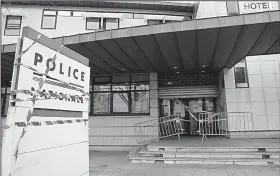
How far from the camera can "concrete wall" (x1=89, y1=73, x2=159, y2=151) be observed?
9914mm

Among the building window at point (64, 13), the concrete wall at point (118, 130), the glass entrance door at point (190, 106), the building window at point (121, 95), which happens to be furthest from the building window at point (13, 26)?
the glass entrance door at point (190, 106)

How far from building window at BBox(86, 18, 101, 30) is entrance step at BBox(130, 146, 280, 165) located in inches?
317

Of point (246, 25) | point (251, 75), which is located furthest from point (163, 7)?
point (246, 25)

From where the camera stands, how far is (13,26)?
12.4 metres

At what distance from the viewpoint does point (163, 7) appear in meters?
12.8

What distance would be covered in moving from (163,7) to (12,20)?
9.11 m

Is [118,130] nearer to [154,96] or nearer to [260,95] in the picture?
[154,96]

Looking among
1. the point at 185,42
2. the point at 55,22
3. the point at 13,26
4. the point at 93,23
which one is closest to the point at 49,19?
the point at 55,22

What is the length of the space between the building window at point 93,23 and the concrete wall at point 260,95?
7.50 m

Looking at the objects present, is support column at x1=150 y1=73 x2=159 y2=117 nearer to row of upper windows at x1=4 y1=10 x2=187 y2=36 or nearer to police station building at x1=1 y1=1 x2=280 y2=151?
police station building at x1=1 y1=1 x2=280 y2=151

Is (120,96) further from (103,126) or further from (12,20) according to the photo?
(12,20)

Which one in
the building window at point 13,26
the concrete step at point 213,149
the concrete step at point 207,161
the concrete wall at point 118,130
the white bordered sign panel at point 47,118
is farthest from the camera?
the building window at point 13,26

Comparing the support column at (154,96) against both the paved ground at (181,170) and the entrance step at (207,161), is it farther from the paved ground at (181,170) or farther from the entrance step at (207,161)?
the paved ground at (181,170)

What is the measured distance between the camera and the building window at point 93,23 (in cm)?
1217
